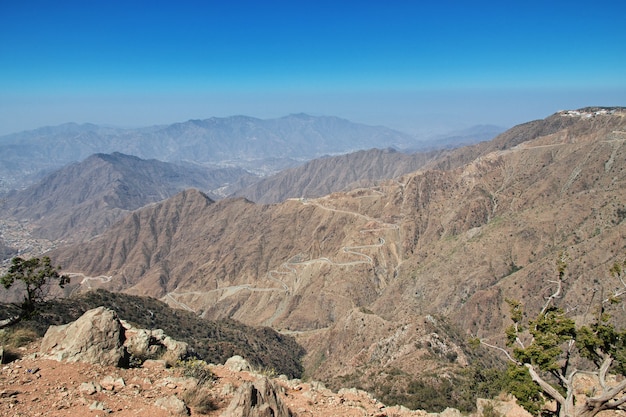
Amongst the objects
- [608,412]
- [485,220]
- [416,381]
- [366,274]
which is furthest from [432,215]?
[608,412]

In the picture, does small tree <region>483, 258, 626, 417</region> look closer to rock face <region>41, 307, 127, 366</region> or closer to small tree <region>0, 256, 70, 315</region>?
rock face <region>41, 307, 127, 366</region>

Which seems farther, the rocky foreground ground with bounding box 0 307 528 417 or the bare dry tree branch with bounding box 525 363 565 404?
the bare dry tree branch with bounding box 525 363 565 404

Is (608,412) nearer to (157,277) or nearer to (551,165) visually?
(551,165)

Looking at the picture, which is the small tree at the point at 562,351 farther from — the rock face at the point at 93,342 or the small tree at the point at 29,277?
the small tree at the point at 29,277

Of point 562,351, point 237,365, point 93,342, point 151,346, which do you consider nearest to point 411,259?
point 562,351

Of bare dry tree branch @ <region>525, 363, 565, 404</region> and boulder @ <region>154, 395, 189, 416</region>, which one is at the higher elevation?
boulder @ <region>154, 395, 189, 416</region>

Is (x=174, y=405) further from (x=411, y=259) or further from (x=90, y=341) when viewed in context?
(x=411, y=259)

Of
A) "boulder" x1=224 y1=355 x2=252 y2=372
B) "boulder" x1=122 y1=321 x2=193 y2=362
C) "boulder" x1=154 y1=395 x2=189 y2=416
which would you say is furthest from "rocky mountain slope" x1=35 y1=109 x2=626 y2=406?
"boulder" x1=154 y1=395 x2=189 y2=416
